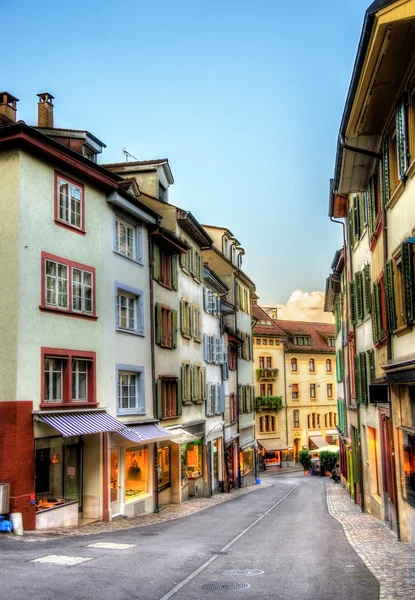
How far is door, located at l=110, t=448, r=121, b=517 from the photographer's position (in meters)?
22.6

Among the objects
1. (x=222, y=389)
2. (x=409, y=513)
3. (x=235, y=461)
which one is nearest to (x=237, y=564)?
(x=409, y=513)

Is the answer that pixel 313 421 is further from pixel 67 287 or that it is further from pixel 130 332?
pixel 67 287

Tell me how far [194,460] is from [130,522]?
1220 cm

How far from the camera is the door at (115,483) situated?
22641 mm

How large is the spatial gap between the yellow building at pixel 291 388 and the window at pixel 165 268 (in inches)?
1673

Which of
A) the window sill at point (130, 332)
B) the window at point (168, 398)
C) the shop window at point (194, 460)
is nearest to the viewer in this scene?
the window sill at point (130, 332)

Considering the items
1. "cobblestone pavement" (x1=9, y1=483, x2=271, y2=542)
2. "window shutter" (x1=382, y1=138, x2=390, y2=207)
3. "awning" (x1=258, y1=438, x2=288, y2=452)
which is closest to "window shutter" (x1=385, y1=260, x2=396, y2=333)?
"window shutter" (x1=382, y1=138, x2=390, y2=207)

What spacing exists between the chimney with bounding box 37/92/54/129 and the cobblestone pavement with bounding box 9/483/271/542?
14.0 metres

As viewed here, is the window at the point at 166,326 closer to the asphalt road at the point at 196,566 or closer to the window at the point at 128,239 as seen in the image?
the window at the point at 128,239

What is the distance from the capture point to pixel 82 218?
21.9m

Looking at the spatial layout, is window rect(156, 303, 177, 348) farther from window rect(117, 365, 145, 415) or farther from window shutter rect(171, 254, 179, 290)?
window rect(117, 365, 145, 415)

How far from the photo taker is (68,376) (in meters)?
20.4

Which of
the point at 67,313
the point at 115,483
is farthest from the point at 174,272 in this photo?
the point at 115,483

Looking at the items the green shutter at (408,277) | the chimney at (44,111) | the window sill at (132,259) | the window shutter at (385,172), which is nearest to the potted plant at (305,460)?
the window sill at (132,259)
